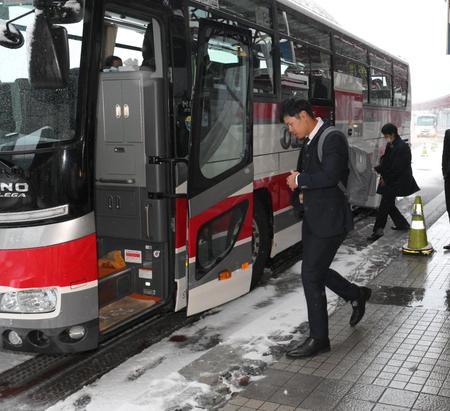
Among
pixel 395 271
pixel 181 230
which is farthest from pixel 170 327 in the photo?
pixel 395 271

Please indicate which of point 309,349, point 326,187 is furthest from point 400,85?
point 309,349

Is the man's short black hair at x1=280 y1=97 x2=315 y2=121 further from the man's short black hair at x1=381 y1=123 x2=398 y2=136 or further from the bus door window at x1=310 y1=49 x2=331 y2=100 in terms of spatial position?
the man's short black hair at x1=381 y1=123 x2=398 y2=136

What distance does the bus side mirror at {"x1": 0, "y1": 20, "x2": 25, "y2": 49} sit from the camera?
4.14 metres

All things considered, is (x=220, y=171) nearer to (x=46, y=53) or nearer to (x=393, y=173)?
(x=46, y=53)

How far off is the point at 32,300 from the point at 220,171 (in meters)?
2.25

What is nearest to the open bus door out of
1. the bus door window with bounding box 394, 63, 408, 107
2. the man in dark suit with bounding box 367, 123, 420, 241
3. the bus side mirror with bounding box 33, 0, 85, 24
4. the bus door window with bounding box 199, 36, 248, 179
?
the bus door window with bounding box 199, 36, 248, 179

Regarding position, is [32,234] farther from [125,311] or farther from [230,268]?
[230,268]

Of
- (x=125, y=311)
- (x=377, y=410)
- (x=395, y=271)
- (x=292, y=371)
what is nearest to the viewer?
(x=377, y=410)

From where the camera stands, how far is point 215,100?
5617 millimetres

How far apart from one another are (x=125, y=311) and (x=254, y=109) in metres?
2.77

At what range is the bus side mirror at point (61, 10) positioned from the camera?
396cm

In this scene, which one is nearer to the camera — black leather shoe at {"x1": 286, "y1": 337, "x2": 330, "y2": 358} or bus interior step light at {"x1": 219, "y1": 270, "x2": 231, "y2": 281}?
black leather shoe at {"x1": 286, "y1": 337, "x2": 330, "y2": 358}

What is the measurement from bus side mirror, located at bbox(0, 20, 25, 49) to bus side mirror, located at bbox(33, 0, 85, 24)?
0.94 ft

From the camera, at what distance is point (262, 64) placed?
7012mm
